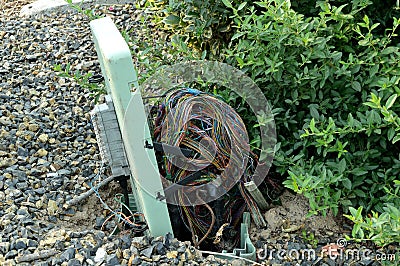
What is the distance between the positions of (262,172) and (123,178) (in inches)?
27.5

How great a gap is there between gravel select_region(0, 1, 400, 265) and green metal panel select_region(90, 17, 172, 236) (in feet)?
0.45

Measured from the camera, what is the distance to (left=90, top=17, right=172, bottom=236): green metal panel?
93.0 inches

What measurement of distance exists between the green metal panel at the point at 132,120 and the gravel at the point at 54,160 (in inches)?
5.4

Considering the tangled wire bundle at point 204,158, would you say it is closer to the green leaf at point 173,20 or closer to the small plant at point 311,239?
the small plant at point 311,239

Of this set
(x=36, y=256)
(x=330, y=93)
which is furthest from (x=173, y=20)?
(x=36, y=256)

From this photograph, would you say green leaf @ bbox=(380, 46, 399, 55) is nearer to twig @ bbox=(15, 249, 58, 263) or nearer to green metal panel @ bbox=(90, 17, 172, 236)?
green metal panel @ bbox=(90, 17, 172, 236)

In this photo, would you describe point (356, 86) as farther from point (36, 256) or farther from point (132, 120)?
point (36, 256)

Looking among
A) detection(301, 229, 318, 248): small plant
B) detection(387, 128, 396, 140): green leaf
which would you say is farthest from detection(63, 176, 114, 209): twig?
detection(387, 128, 396, 140): green leaf

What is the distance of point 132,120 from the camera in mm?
2453

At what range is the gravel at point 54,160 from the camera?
107 inches

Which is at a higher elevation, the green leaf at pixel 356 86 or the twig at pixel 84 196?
the green leaf at pixel 356 86

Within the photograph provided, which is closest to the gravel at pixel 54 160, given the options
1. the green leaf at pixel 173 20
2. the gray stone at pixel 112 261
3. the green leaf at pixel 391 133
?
the gray stone at pixel 112 261

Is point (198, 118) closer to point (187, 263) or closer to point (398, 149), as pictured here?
point (187, 263)

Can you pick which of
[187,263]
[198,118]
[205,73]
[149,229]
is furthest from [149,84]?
[187,263]
